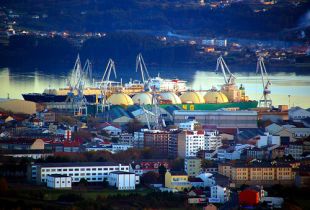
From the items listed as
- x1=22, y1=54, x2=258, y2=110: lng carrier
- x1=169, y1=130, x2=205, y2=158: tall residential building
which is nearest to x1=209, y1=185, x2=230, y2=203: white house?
x1=169, y1=130, x2=205, y2=158: tall residential building

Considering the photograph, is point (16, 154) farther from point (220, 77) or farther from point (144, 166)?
point (220, 77)

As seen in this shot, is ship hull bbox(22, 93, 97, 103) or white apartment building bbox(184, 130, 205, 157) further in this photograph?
ship hull bbox(22, 93, 97, 103)

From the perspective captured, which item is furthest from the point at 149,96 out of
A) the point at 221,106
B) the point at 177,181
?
the point at 177,181

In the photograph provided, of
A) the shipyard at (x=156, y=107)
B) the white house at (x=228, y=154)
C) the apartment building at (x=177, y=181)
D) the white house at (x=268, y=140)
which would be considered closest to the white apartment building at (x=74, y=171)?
the shipyard at (x=156, y=107)

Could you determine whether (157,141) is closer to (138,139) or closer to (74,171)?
(138,139)

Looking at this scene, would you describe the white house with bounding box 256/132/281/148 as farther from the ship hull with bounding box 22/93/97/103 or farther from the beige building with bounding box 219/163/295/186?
the ship hull with bounding box 22/93/97/103

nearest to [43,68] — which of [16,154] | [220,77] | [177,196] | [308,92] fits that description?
[220,77]
